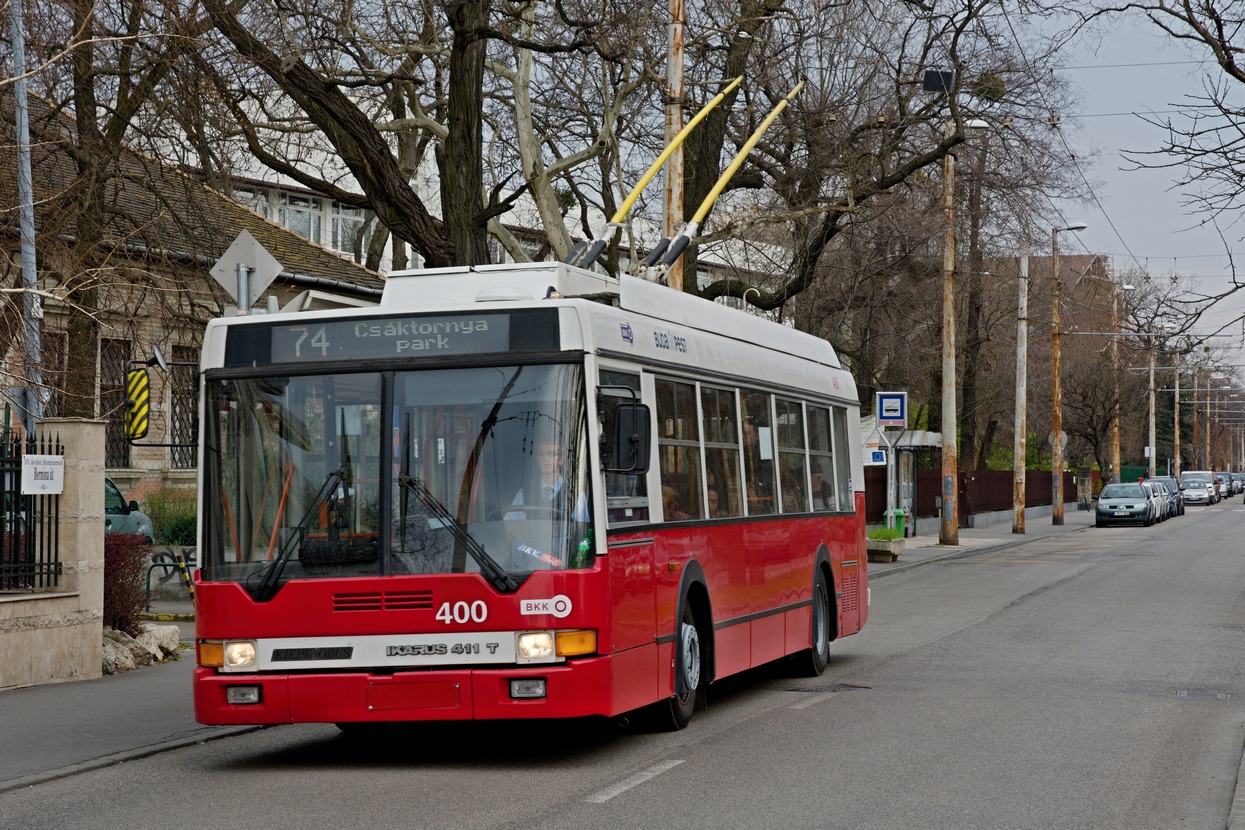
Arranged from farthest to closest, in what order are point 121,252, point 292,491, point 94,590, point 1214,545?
point 1214,545 < point 121,252 < point 94,590 < point 292,491

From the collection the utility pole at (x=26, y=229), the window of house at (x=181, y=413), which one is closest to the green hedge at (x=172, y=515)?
the window of house at (x=181, y=413)

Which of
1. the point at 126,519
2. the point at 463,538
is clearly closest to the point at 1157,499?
the point at 126,519

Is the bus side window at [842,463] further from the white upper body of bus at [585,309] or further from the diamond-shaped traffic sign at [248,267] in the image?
the diamond-shaped traffic sign at [248,267]

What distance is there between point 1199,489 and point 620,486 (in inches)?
3386

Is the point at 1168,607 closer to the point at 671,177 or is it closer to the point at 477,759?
the point at 671,177

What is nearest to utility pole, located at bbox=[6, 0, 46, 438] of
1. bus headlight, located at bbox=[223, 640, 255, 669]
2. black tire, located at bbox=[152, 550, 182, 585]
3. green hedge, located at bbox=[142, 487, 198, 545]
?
bus headlight, located at bbox=[223, 640, 255, 669]

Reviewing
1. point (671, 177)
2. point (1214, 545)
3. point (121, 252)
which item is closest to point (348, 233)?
point (1214, 545)

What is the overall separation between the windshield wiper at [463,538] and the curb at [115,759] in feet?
8.33

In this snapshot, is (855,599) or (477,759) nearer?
(477,759)

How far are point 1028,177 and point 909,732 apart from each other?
1900 centimetres

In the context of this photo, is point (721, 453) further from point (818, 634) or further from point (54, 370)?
point (54, 370)

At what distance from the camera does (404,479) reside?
29.7 ft

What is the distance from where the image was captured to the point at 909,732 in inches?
409

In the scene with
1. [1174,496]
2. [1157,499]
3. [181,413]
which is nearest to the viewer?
[181,413]
